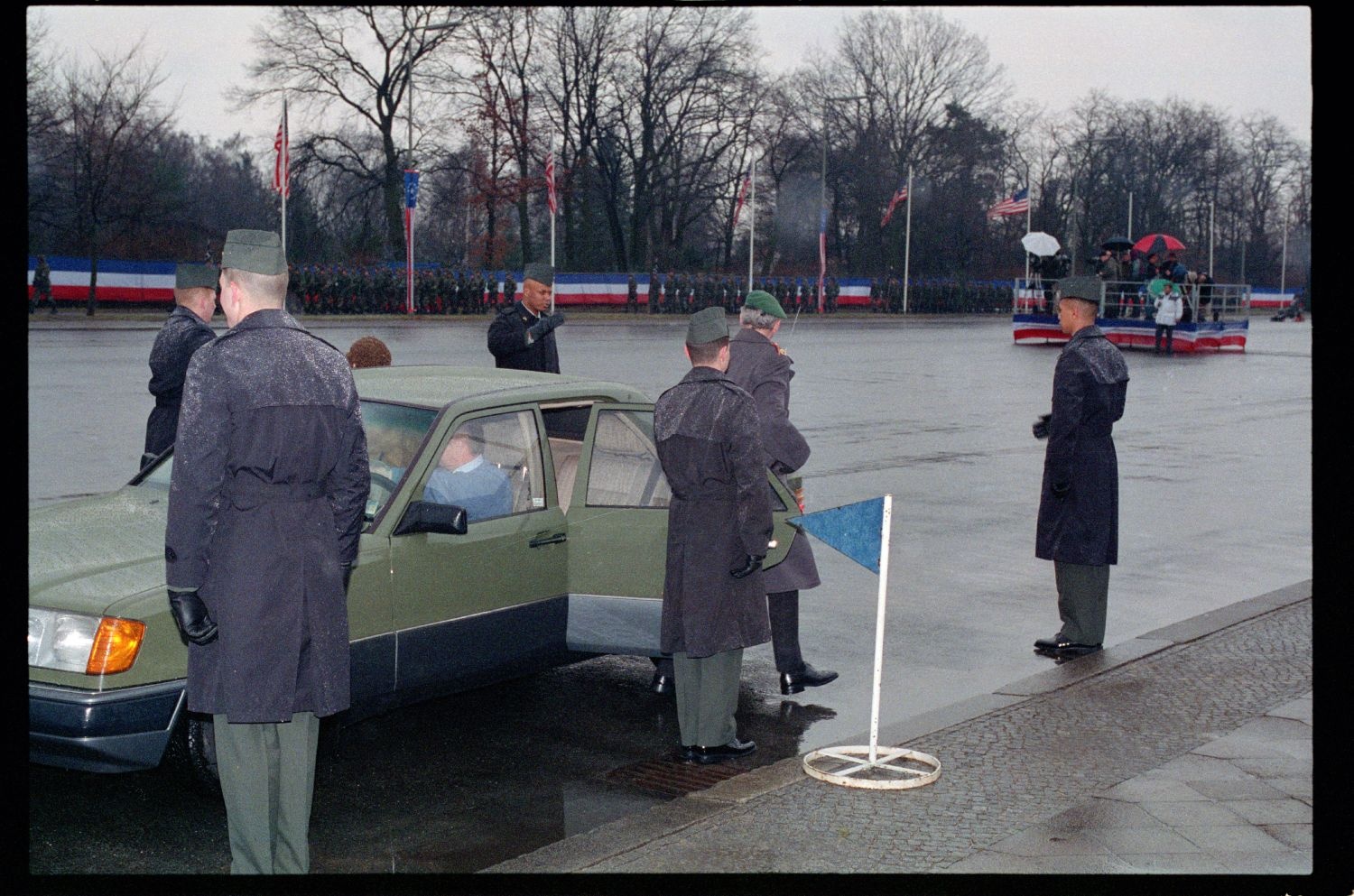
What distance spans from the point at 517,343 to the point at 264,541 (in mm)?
5429

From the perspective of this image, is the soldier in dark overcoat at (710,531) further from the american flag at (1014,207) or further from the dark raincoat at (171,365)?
the american flag at (1014,207)

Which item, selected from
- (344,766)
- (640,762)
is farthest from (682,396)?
(344,766)

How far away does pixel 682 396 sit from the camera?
19.4 feet

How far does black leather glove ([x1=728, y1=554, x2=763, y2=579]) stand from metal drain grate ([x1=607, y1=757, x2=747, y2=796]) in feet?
2.48

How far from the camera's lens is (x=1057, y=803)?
535 cm

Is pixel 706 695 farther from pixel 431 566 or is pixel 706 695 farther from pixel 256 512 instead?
pixel 256 512

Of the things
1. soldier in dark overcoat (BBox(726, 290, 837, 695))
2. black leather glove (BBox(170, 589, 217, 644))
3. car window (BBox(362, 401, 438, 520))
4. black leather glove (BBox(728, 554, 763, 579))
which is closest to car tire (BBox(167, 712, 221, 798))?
black leather glove (BBox(170, 589, 217, 644))

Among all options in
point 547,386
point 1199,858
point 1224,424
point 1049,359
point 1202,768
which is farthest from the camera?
point 1049,359

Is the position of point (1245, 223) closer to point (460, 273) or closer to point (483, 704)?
point (460, 273)

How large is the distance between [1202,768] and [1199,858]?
1055 mm

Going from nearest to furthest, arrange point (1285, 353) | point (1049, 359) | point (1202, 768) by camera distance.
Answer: point (1202, 768), point (1049, 359), point (1285, 353)

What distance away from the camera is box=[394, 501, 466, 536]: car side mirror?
5.57 metres

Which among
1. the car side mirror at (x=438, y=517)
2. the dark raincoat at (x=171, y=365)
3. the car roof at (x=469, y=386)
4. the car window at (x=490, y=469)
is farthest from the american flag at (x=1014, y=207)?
the car side mirror at (x=438, y=517)

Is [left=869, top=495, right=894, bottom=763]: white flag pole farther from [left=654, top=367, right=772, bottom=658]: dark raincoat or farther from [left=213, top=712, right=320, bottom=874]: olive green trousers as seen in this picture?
[left=213, top=712, right=320, bottom=874]: olive green trousers
